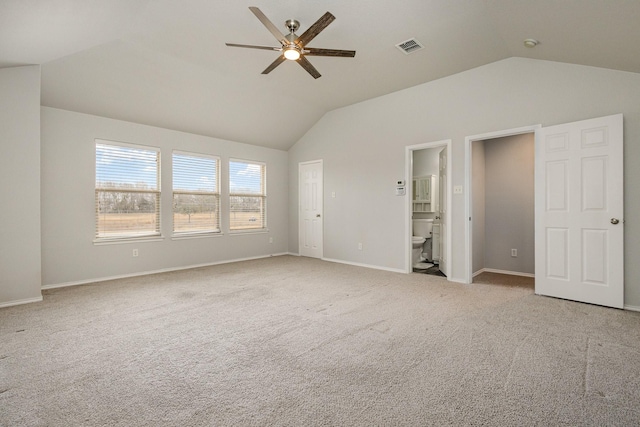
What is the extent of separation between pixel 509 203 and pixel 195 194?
5.63 metres

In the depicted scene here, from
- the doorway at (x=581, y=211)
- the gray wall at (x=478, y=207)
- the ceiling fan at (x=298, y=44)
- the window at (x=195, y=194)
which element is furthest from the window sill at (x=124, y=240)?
the doorway at (x=581, y=211)

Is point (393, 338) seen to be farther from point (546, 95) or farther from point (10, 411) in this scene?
point (546, 95)

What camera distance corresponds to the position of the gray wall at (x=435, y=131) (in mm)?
3273

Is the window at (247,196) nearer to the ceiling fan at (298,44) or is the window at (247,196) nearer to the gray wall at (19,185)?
the gray wall at (19,185)

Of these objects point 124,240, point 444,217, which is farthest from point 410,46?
point 124,240

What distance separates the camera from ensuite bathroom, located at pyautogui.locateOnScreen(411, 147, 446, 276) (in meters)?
5.98

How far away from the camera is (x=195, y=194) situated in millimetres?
5699

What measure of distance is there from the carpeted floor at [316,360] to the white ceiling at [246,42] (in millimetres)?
2604

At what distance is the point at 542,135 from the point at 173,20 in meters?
4.49

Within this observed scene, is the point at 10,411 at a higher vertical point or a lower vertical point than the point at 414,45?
lower

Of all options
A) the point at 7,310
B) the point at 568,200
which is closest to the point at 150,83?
the point at 7,310

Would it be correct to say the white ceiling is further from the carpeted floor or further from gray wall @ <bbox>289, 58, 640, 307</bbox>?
the carpeted floor

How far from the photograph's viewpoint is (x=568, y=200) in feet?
11.5

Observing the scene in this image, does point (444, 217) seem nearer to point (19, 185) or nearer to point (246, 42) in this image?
point (246, 42)
